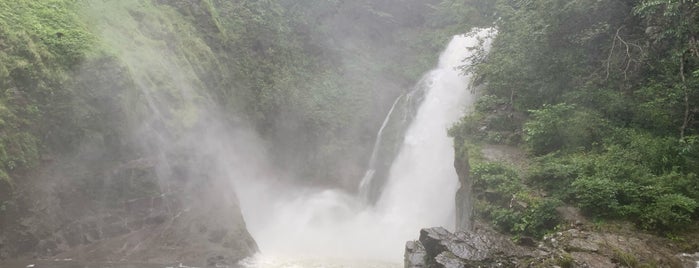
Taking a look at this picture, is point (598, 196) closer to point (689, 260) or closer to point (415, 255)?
point (689, 260)

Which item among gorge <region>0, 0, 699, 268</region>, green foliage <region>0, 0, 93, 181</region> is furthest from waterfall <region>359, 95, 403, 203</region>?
green foliage <region>0, 0, 93, 181</region>

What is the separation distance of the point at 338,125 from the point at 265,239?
26.8ft

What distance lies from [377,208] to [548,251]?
13.6 metres

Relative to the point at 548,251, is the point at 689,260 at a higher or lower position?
lower

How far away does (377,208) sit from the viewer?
22.4 m

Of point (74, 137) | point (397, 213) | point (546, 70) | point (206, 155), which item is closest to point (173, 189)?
point (206, 155)

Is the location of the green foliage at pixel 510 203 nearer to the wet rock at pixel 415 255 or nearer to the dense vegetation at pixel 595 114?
the dense vegetation at pixel 595 114

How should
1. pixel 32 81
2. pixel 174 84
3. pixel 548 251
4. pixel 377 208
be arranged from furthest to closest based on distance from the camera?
pixel 377 208 < pixel 174 84 < pixel 32 81 < pixel 548 251

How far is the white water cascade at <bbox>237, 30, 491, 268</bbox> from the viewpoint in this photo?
18.7 m

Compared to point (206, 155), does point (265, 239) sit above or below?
below

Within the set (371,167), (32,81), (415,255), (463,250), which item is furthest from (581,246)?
(371,167)

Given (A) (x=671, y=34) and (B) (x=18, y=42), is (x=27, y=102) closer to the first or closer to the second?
(B) (x=18, y=42)

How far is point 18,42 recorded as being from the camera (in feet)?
44.8

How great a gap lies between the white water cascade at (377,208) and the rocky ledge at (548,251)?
7102 millimetres
